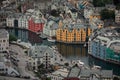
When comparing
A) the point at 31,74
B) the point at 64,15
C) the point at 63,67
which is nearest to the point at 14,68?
the point at 31,74

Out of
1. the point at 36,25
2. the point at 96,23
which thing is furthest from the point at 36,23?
the point at 96,23

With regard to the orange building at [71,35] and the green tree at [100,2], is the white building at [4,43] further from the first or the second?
the green tree at [100,2]

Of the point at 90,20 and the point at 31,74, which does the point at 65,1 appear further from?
the point at 31,74

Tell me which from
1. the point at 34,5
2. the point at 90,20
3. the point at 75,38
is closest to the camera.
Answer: the point at 75,38

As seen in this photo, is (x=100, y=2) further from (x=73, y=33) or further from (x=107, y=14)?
(x=73, y=33)

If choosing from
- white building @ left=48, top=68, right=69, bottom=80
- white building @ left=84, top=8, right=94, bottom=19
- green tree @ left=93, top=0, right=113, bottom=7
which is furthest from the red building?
white building @ left=48, top=68, right=69, bottom=80

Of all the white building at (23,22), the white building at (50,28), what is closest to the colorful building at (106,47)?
the white building at (50,28)

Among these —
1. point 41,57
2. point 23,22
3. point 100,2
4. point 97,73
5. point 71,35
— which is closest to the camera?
point 97,73

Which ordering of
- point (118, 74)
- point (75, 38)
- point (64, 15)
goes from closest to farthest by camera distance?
point (118, 74) < point (75, 38) < point (64, 15)

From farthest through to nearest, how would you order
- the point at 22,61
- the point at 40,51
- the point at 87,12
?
the point at 87,12 < the point at 22,61 < the point at 40,51
